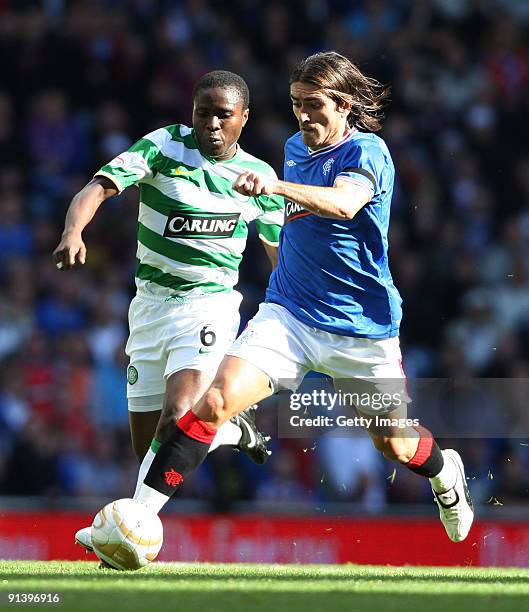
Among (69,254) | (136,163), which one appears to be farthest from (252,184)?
(136,163)

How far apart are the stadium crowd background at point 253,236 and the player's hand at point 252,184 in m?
4.95

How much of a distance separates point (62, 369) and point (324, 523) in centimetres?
278

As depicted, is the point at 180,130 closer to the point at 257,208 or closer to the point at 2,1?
the point at 257,208

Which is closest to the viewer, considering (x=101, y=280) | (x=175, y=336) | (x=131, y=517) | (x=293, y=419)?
(x=131, y=517)

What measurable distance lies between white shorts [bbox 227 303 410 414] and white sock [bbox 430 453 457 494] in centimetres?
58

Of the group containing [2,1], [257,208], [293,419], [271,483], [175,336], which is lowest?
[271,483]

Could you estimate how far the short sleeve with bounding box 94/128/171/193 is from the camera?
6234 millimetres

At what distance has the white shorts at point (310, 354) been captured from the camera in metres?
5.93

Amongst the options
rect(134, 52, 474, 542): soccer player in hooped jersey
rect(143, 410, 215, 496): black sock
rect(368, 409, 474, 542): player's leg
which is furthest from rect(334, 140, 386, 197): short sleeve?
rect(143, 410, 215, 496): black sock

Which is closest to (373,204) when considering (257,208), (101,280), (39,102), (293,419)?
(257,208)

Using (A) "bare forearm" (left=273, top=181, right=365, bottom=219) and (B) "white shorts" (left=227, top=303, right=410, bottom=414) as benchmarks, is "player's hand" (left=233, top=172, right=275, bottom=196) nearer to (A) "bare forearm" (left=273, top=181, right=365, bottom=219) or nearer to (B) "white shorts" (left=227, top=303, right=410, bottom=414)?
(A) "bare forearm" (left=273, top=181, right=365, bottom=219)

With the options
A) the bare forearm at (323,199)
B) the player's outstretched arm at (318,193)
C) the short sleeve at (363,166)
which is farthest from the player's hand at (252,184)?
the short sleeve at (363,166)

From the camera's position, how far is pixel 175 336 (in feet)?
21.9

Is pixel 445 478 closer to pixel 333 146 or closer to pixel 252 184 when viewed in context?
pixel 333 146
